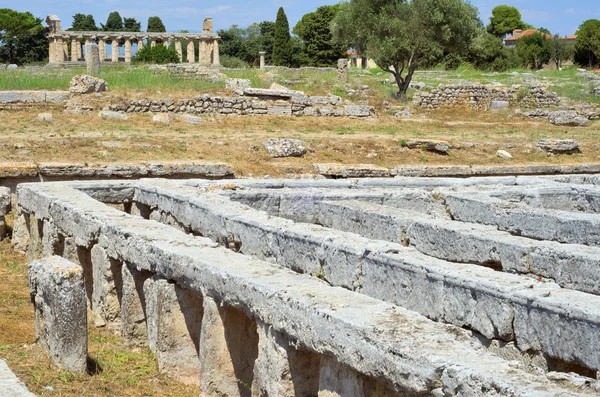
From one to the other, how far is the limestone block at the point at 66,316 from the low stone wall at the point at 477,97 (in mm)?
21821

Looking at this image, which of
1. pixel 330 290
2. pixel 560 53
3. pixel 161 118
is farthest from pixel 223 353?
pixel 560 53

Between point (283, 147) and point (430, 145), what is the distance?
344 cm

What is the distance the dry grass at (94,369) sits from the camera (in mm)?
6320

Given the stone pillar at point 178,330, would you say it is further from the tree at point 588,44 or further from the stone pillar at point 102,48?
the tree at point 588,44

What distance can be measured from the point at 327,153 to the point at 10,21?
5210 centimetres

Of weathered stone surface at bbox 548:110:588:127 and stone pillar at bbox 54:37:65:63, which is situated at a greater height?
stone pillar at bbox 54:37:65:63

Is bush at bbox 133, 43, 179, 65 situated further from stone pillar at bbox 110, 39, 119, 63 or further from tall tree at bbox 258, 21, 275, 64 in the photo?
tall tree at bbox 258, 21, 275, 64

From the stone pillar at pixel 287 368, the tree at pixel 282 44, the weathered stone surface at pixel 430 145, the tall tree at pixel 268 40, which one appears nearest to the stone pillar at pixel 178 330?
the stone pillar at pixel 287 368

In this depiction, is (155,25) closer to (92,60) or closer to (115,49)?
(115,49)

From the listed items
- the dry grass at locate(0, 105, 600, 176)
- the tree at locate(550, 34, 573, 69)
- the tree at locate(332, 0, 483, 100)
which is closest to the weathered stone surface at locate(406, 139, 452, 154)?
the dry grass at locate(0, 105, 600, 176)

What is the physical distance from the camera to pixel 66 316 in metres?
6.59

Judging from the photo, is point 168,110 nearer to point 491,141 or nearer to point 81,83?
point 81,83

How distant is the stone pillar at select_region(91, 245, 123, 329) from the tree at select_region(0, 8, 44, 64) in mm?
58720

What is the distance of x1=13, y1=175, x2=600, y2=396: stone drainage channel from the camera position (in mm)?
4613
